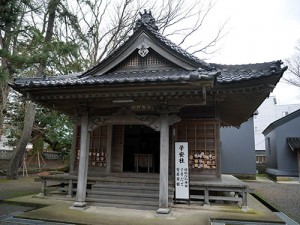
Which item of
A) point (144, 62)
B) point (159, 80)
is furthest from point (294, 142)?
point (159, 80)

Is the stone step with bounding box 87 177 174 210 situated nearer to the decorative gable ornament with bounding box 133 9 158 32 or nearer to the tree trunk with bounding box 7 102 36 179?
the decorative gable ornament with bounding box 133 9 158 32

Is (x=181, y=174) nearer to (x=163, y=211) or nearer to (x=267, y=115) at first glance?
(x=163, y=211)

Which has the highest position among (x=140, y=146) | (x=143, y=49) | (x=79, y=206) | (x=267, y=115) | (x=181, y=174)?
(x=267, y=115)

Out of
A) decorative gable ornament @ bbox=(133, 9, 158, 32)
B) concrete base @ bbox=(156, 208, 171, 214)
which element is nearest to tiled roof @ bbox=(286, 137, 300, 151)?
decorative gable ornament @ bbox=(133, 9, 158, 32)

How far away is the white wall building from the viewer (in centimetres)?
3200

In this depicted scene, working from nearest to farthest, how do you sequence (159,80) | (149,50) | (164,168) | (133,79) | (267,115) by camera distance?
(159,80) < (133,79) < (164,168) < (149,50) < (267,115)

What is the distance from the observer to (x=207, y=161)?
8.53 m

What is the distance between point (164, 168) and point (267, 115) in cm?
2964

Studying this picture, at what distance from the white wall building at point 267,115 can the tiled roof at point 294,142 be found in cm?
1186

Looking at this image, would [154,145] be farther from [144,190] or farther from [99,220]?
[99,220]

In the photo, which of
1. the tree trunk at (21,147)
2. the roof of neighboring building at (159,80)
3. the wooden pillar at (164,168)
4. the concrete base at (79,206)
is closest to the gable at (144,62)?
the roof of neighboring building at (159,80)

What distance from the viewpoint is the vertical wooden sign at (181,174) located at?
754 centimetres

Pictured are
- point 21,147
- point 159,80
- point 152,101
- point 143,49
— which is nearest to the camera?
point 159,80

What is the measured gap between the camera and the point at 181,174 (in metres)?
7.61
